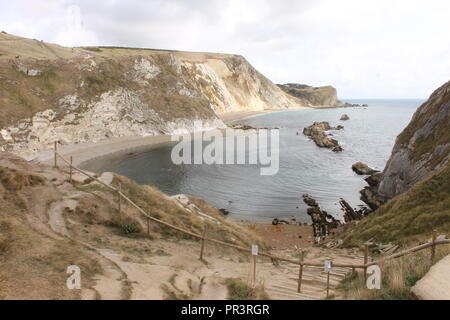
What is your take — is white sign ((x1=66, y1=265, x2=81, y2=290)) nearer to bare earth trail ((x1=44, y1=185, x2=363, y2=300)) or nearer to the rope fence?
bare earth trail ((x1=44, y1=185, x2=363, y2=300))

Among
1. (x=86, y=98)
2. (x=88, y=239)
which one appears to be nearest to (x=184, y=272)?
(x=88, y=239)

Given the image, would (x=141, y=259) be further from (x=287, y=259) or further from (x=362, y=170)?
(x=362, y=170)

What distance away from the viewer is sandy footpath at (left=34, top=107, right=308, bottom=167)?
48331mm

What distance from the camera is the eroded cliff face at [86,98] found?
5431cm

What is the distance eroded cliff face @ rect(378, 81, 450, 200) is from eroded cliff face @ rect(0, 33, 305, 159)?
1793 inches

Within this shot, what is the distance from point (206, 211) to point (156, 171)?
83.7 ft

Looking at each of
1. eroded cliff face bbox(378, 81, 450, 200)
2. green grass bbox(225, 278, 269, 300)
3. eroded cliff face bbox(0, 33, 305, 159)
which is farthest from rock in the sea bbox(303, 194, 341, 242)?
eroded cliff face bbox(0, 33, 305, 159)

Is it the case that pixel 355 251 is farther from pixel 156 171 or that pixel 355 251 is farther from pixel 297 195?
pixel 156 171

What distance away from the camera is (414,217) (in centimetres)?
1730

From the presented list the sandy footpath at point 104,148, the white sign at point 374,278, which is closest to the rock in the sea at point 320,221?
the white sign at point 374,278

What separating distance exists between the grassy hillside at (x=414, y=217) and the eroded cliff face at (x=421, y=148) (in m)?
6.43

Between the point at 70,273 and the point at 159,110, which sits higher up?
the point at 159,110
